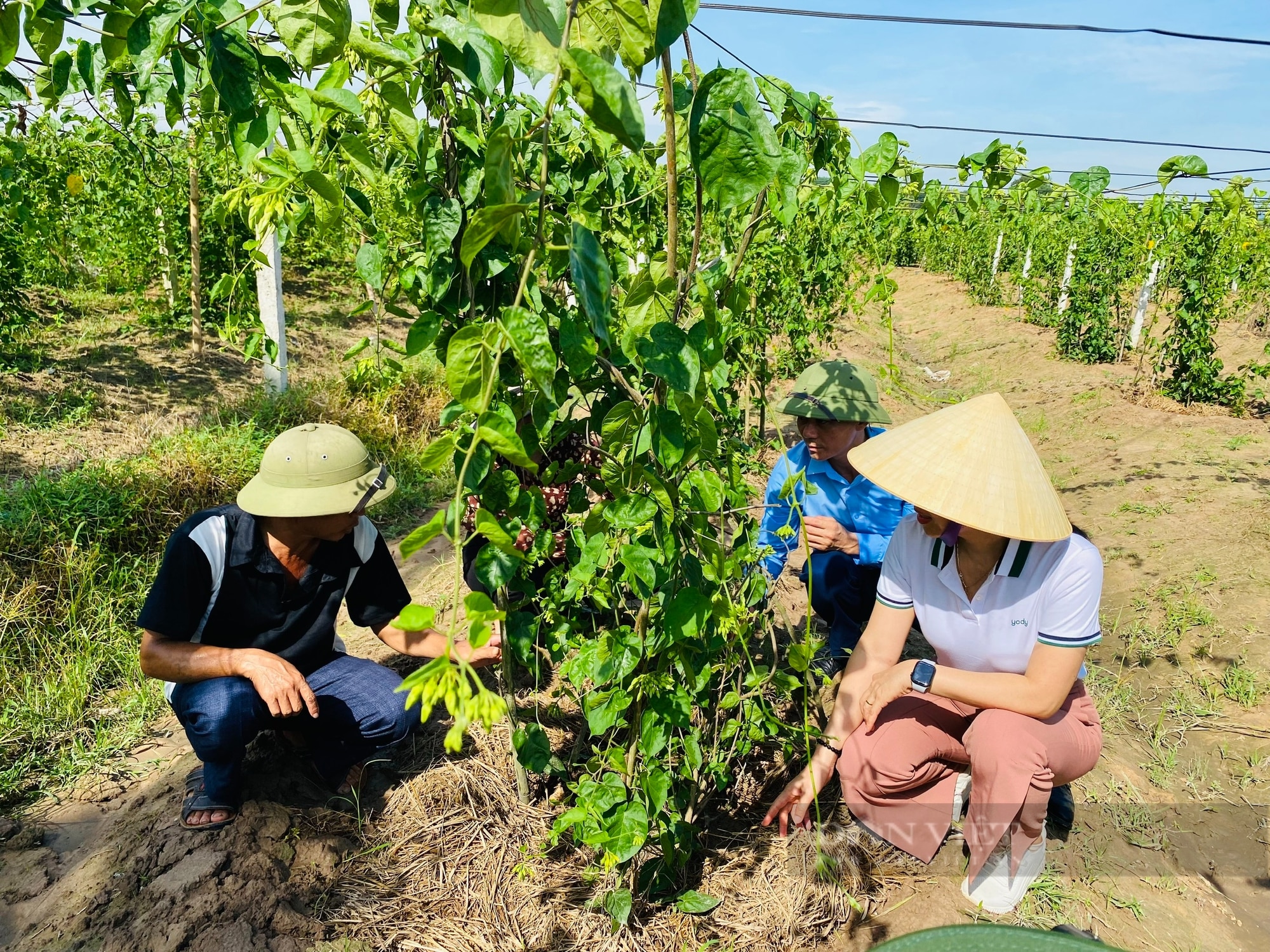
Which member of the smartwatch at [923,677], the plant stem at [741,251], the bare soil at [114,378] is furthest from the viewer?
the bare soil at [114,378]

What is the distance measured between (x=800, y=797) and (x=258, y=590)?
1509 mm

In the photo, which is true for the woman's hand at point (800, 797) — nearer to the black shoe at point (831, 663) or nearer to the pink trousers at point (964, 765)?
the pink trousers at point (964, 765)

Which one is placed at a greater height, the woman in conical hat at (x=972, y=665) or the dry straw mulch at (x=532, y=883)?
the woman in conical hat at (x=972, y=665)

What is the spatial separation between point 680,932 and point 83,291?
7.35m

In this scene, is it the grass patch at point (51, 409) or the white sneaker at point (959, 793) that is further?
the grass patch at point (51, 409)

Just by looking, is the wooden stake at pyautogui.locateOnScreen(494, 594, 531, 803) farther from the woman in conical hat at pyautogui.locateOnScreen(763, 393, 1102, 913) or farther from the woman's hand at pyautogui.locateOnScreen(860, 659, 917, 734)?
the woman's hand at pyautogui.locateOnScreen(860, 659, 917, 734)

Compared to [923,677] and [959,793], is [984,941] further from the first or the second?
[959,793]

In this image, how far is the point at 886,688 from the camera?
2023 millimetres

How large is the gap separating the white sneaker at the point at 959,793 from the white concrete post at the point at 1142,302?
7.80 meters

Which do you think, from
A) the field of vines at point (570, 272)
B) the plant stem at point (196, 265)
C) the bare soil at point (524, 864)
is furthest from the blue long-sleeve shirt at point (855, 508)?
the plant stem at point (196, 265)

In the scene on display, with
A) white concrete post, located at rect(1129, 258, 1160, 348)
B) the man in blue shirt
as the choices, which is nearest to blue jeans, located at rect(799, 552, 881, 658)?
the man in blue shirt

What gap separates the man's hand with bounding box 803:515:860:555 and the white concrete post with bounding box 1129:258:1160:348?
7.34 metres

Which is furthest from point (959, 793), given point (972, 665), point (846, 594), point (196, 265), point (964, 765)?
point (196, 265)

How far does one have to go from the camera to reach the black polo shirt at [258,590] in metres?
1.99
